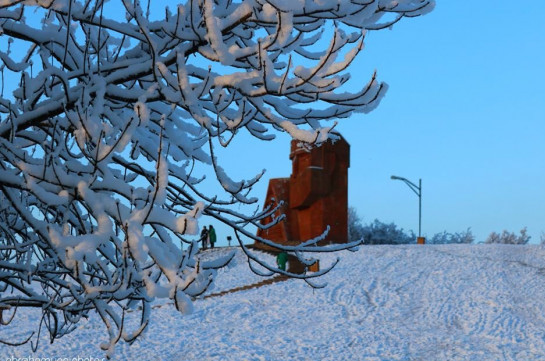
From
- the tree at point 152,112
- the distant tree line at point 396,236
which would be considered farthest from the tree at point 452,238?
the tree at point 152,112

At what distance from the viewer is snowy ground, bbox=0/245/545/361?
48.5ft

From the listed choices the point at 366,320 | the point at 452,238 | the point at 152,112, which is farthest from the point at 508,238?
the point at 152,112

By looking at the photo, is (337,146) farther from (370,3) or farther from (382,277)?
(370,3)

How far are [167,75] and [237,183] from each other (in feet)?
5.10

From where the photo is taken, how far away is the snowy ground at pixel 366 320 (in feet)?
48.5

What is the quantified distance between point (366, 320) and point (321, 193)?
14.7 meters

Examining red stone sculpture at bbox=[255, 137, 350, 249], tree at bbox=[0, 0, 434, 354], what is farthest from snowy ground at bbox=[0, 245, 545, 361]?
tree at bbox=[0, 0, 434, 354]

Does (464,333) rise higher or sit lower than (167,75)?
lower

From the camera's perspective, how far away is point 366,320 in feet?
57.1

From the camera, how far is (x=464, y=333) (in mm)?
16172

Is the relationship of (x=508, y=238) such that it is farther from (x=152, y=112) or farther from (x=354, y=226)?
(x=152, y=112)

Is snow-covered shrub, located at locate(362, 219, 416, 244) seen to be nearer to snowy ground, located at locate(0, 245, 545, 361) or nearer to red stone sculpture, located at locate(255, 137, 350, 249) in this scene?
red stone sculpture, located at locate(255, 137, 350, 249)

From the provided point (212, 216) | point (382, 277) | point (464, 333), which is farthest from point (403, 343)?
point (212, 216)

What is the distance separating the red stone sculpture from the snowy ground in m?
6.84
